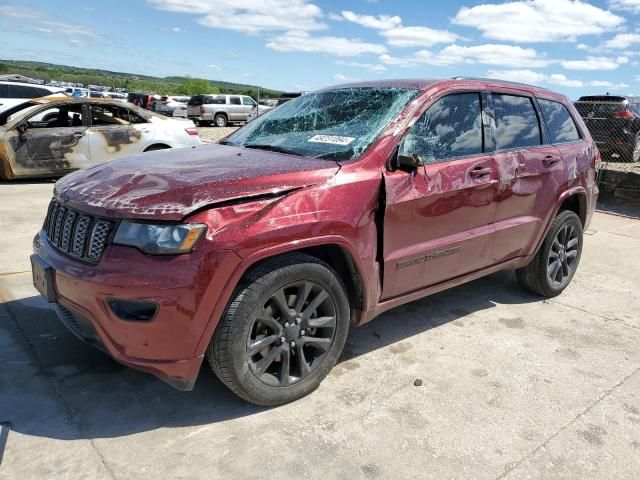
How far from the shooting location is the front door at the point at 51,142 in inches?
336

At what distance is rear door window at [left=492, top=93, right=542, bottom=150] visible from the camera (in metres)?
3.86

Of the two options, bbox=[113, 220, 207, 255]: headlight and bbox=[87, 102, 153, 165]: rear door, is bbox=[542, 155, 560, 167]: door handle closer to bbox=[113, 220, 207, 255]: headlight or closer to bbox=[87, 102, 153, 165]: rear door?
bbox=[113, 220, 207, 255]: headlight

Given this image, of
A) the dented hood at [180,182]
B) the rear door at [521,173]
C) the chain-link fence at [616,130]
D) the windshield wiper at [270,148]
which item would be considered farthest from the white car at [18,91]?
the rear door at [521,173]

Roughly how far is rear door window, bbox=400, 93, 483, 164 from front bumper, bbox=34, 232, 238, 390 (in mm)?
1446

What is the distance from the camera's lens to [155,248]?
238 cm

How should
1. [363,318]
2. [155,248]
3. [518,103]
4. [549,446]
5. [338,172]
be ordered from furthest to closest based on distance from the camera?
[518,103], [363,318], [338,172], [549,446], [155,248]

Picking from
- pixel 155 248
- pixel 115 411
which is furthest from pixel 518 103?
pixel 115 411

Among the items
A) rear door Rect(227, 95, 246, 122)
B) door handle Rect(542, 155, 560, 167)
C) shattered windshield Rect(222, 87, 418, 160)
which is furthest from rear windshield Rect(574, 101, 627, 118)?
rear door Rect(227, 95, 246, 122)

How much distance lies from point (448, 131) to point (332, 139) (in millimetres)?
800

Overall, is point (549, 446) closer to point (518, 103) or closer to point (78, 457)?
point (78, 457)

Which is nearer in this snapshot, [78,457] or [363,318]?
[78,457]

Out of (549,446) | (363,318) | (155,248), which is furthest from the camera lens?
(363,318)

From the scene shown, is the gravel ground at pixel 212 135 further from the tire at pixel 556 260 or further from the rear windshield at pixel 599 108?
the tire at pixel 556 260

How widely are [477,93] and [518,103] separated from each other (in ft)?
1.79
